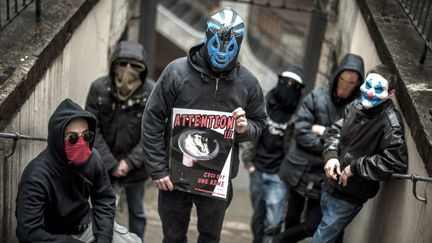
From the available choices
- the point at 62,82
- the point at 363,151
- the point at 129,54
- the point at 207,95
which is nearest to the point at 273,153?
the point at 129,54

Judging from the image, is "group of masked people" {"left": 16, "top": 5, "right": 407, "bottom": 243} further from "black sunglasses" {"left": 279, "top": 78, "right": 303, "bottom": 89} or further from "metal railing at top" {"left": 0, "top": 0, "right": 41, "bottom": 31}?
"metal railing at top" {"left": 0, "top": 0, "right": 41, "bottom": 31}

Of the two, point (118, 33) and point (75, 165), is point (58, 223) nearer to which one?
point (75, 165)

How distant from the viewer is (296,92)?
5938mm

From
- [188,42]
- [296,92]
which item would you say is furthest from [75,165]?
[188,42]

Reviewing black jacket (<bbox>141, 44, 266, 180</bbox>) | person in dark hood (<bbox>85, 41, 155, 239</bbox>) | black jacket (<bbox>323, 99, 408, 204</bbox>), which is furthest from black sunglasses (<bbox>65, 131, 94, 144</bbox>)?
black jacket (<bbox>323, 99, 408, 204</bbox>)

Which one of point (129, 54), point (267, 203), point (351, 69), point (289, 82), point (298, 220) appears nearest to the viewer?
point (351, 69)

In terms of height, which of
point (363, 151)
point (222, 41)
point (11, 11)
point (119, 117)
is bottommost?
point (363, 151)

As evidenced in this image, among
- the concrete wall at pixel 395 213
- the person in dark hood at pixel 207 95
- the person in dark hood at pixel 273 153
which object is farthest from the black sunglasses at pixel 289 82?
the person in dark hood at pixel 207 95

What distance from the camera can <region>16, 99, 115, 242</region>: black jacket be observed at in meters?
3.76

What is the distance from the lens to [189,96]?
→ 393 cm

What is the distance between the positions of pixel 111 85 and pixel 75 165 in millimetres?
1360

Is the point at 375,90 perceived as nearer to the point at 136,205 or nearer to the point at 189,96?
the point at 189,96

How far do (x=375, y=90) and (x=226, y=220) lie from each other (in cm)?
478

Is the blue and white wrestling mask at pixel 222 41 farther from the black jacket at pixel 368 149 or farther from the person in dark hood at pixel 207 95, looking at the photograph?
the black jacket at pixel 368 149
